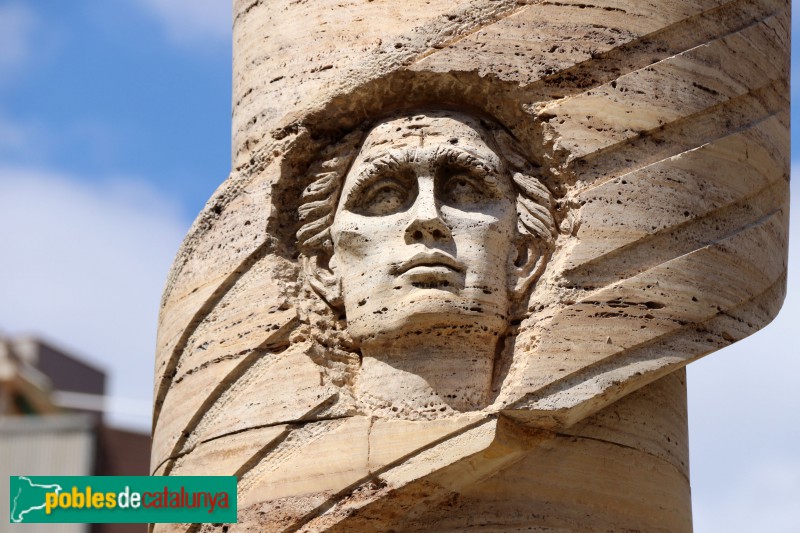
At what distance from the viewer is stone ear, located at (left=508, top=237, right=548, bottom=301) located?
8.66 m

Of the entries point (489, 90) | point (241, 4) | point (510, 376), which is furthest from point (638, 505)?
point (241, 4)

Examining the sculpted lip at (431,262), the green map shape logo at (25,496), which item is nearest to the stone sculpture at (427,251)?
the sculpted lip at (431,262)

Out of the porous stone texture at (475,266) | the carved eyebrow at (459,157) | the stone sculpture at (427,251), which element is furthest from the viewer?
the carved eyebrow at (459,157)

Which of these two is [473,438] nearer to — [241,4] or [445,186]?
[445,186]

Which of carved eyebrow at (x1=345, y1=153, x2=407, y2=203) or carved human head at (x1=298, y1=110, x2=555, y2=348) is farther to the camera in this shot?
carved eyebrow at (x1=345, y1=153, x2=407, y2=203)

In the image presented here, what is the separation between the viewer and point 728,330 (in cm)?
869

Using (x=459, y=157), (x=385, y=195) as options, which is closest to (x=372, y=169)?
(x=385, y=195)

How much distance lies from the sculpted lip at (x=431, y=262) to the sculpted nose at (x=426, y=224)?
3.9 inches

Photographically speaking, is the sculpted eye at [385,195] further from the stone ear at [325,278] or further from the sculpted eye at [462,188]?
the stone ear at [325,278]

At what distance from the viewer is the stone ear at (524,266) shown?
8.66 meters

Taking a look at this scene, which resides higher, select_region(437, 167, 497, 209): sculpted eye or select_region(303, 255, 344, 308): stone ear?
select_region(437, 167, 497, 209): sculpted eye

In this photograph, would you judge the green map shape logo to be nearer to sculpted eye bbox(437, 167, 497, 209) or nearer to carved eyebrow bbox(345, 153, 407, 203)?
carved eyebrow bbox(345, 153, 407, 203)

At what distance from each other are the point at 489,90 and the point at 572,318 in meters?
1.24

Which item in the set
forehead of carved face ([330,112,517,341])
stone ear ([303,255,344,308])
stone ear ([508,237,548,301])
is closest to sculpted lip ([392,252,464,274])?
forehead of carved face ([330,112,517,341])
